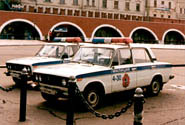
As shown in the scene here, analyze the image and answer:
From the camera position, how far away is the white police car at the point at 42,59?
9.47 meters

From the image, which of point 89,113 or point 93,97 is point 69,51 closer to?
point 93,97

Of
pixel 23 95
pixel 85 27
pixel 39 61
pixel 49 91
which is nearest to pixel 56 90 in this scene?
pixel 49 91

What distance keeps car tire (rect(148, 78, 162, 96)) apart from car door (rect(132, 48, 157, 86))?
0.93ft

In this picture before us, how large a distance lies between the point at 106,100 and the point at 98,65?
138 centimetres

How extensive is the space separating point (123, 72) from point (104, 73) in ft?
2.62

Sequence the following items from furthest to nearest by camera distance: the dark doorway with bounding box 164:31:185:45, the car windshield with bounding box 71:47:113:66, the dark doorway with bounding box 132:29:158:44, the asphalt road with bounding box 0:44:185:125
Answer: the dark doorway with bounding box 164:31:185:45 < the dark doorway with bounding box 132:29:158:44 < the car windshield with bounding box 71:47:113:66 < the asphalt road with bounding box 0:44:185:125

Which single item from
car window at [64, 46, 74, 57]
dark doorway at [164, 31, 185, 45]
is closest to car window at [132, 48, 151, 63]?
car window at [64, 46, 74, 57]

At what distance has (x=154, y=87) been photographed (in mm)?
9258

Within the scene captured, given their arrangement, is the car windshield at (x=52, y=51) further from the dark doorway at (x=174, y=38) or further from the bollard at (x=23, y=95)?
the dark doorway at (x=174, y=38)

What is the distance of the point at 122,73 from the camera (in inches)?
312

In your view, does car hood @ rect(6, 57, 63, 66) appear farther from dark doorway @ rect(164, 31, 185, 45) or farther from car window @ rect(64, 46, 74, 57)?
dark doorway @ rect(164, 31, 185, 45)

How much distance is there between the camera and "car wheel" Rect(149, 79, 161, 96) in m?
9.11

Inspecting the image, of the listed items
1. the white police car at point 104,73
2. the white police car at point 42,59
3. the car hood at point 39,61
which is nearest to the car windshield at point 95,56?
the white police car at point 104,73

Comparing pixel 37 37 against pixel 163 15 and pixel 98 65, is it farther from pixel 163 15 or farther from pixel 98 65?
pixel 163 15
